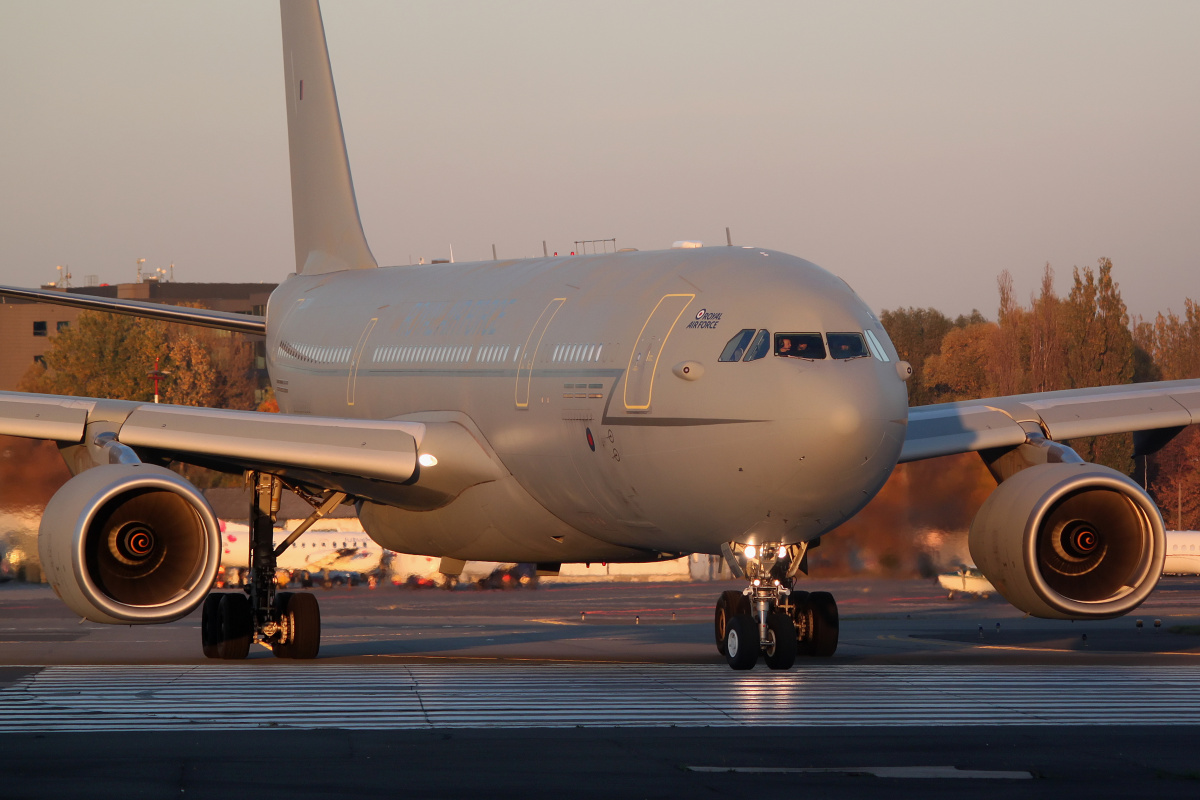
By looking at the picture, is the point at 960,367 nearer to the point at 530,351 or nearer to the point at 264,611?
the point at 264,611

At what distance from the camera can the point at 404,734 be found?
13805 mm

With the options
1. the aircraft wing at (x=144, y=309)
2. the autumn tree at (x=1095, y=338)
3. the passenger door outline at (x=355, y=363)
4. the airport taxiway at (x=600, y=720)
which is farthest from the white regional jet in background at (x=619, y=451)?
the autumn tree at (x=1095, y=338)

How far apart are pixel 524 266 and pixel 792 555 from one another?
6.83 m

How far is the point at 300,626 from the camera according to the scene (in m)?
22.9

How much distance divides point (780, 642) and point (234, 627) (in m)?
8.28

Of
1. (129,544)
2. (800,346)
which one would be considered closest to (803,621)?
(800,346)

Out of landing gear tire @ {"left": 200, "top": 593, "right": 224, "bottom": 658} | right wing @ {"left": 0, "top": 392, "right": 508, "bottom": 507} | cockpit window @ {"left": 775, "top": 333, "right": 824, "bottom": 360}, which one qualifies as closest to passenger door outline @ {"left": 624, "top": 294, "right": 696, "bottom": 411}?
cockpit window @ {"left": 775, "top": 333, "right": 824, "bottom": 360}

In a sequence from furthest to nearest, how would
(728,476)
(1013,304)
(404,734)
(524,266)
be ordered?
1. (1013,304)
2. (524,266)
3. (728,476)
4. (404,734)

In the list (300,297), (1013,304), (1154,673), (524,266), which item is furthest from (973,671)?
(1013,304)

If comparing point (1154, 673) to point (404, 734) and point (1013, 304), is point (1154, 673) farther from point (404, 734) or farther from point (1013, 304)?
point (1013, 304)

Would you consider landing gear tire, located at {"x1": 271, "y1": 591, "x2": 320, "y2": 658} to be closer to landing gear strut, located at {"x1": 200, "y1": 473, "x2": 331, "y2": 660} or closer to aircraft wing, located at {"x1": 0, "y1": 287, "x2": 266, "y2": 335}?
landing gear strut, located at {"x1": 200, "y1": 473, "x2": 331, "y2": 660}

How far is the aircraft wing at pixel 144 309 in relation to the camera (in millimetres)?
25812

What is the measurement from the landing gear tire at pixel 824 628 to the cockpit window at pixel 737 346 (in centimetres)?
529

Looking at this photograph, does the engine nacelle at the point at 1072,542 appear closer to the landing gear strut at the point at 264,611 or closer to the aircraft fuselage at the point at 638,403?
the aircraft fuselage at the point at 638,403
